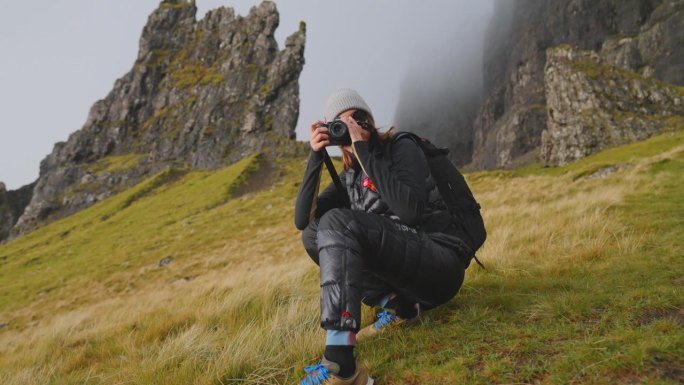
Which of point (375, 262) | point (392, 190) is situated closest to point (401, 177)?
point (392, 190)

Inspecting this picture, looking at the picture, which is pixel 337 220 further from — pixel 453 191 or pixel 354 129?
pixel 453 191

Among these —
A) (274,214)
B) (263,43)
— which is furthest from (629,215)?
(263,43)

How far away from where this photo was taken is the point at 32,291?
2900 cm

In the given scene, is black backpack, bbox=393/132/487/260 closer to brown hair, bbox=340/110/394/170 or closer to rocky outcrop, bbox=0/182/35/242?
brown hair, bbox=340/110/394/170

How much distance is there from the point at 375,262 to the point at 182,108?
9995 cm

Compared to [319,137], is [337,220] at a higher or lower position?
lower

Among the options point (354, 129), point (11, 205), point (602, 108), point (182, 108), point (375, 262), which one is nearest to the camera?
point (375, 262)

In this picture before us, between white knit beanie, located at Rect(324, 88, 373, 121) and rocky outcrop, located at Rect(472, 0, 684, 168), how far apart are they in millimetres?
130180

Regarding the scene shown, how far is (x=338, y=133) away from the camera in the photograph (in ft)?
12.4

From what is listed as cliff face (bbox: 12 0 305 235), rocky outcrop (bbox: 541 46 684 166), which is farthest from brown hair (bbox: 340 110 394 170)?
cliff face (bbox: 12 0 305 235)

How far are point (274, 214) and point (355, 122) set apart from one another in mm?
36331

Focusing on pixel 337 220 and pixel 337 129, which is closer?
pixel 337 220

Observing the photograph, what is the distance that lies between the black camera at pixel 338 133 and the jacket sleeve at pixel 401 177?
21 centimetres

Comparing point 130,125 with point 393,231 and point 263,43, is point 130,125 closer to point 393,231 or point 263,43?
point 263,43
